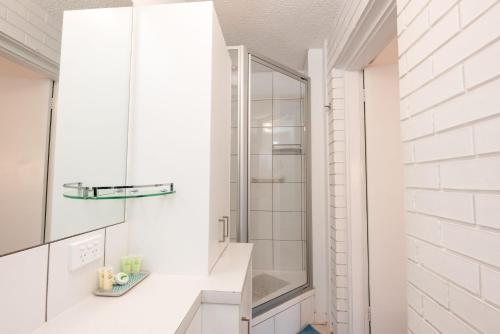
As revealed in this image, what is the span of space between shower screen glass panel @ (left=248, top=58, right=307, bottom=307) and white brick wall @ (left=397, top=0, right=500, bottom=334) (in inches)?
51.0

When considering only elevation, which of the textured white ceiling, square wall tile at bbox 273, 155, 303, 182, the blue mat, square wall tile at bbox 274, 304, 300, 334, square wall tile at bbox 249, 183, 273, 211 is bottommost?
the blue mat

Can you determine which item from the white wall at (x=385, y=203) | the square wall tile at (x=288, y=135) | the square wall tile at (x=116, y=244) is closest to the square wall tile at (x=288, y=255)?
the white wall at (x=385, y=203)

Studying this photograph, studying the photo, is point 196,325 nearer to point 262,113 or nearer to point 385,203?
point 385,203

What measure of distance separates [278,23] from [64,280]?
202 centimetres

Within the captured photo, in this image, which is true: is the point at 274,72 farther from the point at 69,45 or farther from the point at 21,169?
the point at 21,169

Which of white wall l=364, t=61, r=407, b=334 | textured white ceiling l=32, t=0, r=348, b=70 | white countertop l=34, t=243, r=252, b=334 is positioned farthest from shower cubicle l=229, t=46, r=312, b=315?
white countertop l=34, t=243, r=252, b=334

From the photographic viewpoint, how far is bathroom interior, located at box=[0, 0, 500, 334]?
0.58 meters

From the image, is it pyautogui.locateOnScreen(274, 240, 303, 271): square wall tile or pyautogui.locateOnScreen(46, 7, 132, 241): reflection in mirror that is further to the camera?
pyautogui.locateOnScreen(274, 240, 303, 271): square wall tile

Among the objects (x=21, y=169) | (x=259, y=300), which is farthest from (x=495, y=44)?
(x=259, y=300)

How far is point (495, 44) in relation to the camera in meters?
0.53

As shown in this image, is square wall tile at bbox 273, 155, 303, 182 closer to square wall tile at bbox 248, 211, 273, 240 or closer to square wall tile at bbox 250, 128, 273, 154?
square wall tile at bbox 250, 128, 273, 154

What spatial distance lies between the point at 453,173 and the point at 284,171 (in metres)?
1.60

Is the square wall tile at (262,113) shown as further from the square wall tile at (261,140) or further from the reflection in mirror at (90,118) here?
the reflection in mirror at (90,118)

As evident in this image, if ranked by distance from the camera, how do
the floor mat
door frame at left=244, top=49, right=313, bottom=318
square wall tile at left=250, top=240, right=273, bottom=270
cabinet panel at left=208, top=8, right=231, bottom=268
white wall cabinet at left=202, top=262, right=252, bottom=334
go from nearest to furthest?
1. white wall cabinet at left=202, top=262, right=252, bottom=334
2. cabinet panel at left=208, top=8, right=231, bottom=268
3. door frame at left=244, top=49, right=313, bottom=318
4. the floor mat
5. square wall tile at left=250, top=240, right=273, bottom=270
